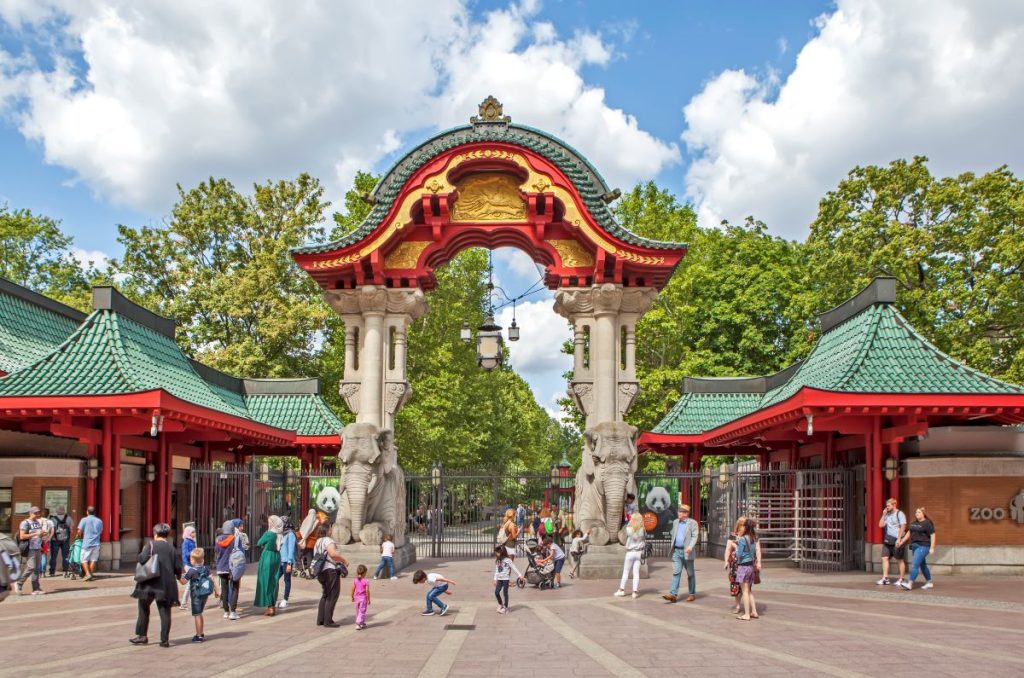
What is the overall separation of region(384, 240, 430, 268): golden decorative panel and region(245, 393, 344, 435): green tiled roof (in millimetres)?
9452

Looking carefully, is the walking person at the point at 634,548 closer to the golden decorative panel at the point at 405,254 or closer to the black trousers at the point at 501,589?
the black trousers at the point at 501,589

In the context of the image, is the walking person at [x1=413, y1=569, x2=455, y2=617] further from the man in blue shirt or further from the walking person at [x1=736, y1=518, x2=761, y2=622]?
the man in blue shirt

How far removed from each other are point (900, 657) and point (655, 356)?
32510 millimetres

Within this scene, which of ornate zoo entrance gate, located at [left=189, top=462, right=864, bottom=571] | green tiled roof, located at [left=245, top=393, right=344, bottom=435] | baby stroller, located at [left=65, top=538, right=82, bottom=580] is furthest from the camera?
green tiled roof, located at [left=245, top=393, right=344, bottom=435]

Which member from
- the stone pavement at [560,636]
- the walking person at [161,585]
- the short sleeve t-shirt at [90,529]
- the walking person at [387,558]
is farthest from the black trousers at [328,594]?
the short sleeve t-shirt at [90,529]

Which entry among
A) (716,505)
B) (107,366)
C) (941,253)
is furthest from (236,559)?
(941,253)

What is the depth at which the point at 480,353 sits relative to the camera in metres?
22.1

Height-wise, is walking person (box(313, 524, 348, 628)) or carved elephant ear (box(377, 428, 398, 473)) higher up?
carved elephant ear (box(377, 428, 398, 473))

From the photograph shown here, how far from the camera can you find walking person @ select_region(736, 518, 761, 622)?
14.0m

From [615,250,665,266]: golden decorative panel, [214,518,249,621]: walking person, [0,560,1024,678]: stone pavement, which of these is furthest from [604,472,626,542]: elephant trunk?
[214,518,249,621]: walking person

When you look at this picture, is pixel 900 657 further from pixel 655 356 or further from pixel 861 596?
pixel 655 356

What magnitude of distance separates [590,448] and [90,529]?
11029 millimetres

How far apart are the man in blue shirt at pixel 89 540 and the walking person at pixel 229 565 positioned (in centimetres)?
614

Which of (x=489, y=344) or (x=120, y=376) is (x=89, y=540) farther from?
(x=489, y=344)
